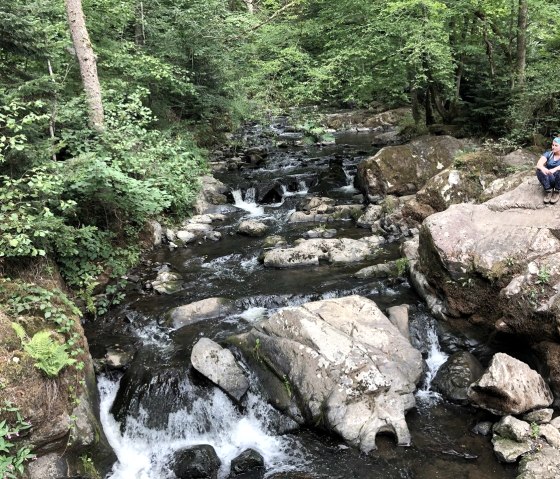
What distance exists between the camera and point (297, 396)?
6.94 m

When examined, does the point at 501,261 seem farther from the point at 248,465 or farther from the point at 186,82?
the point at 186,82

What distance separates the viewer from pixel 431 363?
316 inches

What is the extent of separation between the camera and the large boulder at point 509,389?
6434mm

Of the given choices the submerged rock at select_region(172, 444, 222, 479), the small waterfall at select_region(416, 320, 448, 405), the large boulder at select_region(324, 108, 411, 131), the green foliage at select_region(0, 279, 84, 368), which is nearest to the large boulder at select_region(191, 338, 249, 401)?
the submerged rock at select_region(172, 444, 222, 479)

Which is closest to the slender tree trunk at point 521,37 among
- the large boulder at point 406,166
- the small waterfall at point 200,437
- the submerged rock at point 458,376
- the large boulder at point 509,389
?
the large boulder at point 406,166

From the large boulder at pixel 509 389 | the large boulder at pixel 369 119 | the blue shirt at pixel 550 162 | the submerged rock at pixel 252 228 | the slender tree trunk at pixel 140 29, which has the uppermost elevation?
the slender tree trunk at pixel 140 29

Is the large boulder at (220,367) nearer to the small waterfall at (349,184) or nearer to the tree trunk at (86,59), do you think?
the tree trunk at (86,59)

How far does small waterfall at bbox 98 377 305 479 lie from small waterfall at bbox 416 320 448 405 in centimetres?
239

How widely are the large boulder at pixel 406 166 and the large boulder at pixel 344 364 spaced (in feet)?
27.1

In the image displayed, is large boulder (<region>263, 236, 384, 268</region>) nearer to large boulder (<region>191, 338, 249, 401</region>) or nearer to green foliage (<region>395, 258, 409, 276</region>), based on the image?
green foliage (<region>395, 258, 409, 276</region>)

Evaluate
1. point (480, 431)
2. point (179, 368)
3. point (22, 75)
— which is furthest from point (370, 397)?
point (22, 75)

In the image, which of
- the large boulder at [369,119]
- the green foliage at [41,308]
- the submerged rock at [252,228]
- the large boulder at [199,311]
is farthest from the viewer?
the large boulder at [369,119]

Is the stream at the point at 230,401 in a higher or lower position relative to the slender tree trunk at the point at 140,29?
lower

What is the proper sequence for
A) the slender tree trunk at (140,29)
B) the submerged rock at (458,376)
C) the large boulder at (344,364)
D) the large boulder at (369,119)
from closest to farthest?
the large boulder at (344,364) < the submerged rock at (458,376) < the slender tree trunk at (140,29) < the large boulder at (369,119)
